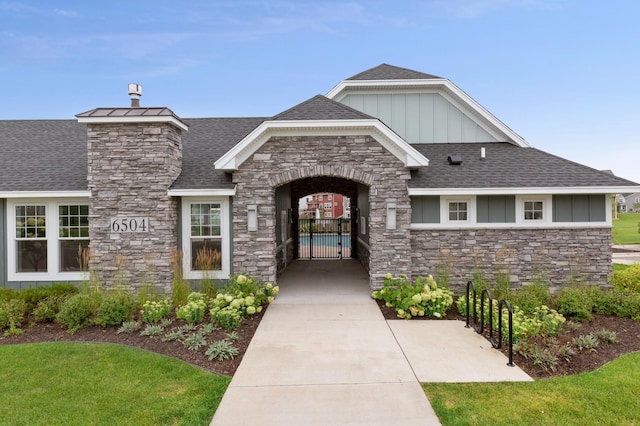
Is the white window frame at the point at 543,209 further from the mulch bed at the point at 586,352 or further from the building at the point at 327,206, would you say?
the building at the point at 327,206

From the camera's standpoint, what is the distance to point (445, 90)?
36.9 ft

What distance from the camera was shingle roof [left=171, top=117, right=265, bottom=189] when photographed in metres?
9.13

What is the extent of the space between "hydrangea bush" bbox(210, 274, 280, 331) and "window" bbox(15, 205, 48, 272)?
5164 millimetres

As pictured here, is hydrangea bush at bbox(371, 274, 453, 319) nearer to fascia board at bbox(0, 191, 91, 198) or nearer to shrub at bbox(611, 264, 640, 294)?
shrub at bbox(611, 264, 640, 294)

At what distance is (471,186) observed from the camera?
29.6 ft

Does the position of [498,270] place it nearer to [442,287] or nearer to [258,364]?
[442,287]

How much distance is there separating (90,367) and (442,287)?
7.40 metres

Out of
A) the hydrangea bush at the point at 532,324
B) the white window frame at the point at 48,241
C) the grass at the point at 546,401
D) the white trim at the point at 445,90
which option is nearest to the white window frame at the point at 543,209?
the white trim at the point at 445,90

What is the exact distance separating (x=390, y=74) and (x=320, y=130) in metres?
4.41

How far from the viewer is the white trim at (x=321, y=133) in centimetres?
852

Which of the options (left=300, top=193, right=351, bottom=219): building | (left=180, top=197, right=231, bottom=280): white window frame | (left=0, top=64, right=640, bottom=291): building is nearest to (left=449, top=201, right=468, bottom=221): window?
(left=0, top=64, right=640, bottom=291): building

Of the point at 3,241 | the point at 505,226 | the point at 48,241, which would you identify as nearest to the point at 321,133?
the point at 505,226

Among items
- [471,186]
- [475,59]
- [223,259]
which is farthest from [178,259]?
[475,59]

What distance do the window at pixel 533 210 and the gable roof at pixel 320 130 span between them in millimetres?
3124
